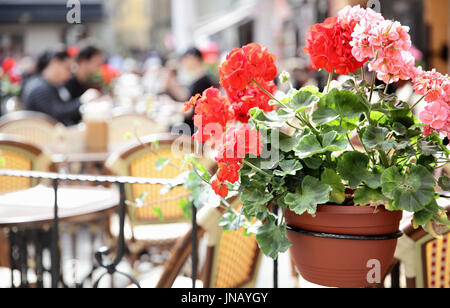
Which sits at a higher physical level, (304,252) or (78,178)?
(78,178)

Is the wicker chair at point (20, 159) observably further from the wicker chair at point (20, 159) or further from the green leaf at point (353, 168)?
the green leaf at point (353, 168)

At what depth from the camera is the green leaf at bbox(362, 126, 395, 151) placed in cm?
110

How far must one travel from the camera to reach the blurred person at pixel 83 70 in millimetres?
5676

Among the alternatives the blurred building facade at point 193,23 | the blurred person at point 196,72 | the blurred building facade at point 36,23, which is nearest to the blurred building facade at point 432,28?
the blurred building facade at point 193,23

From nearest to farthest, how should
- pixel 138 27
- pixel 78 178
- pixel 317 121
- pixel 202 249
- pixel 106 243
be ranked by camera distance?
pixel 317 121 < pixel 78 178 < pixel 106 243 < pixel 202 249 < pixel 138 27

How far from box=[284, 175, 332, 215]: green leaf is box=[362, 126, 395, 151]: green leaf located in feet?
0.38

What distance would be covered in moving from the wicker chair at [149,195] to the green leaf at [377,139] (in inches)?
71.0

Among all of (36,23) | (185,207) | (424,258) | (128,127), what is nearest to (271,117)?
(185,207)

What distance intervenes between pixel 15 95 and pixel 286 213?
689 centimetres

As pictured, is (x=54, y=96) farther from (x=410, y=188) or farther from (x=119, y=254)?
(x=410, y=188)

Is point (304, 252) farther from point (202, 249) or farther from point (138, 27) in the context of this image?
point (138, 27)

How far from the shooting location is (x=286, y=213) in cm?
124
